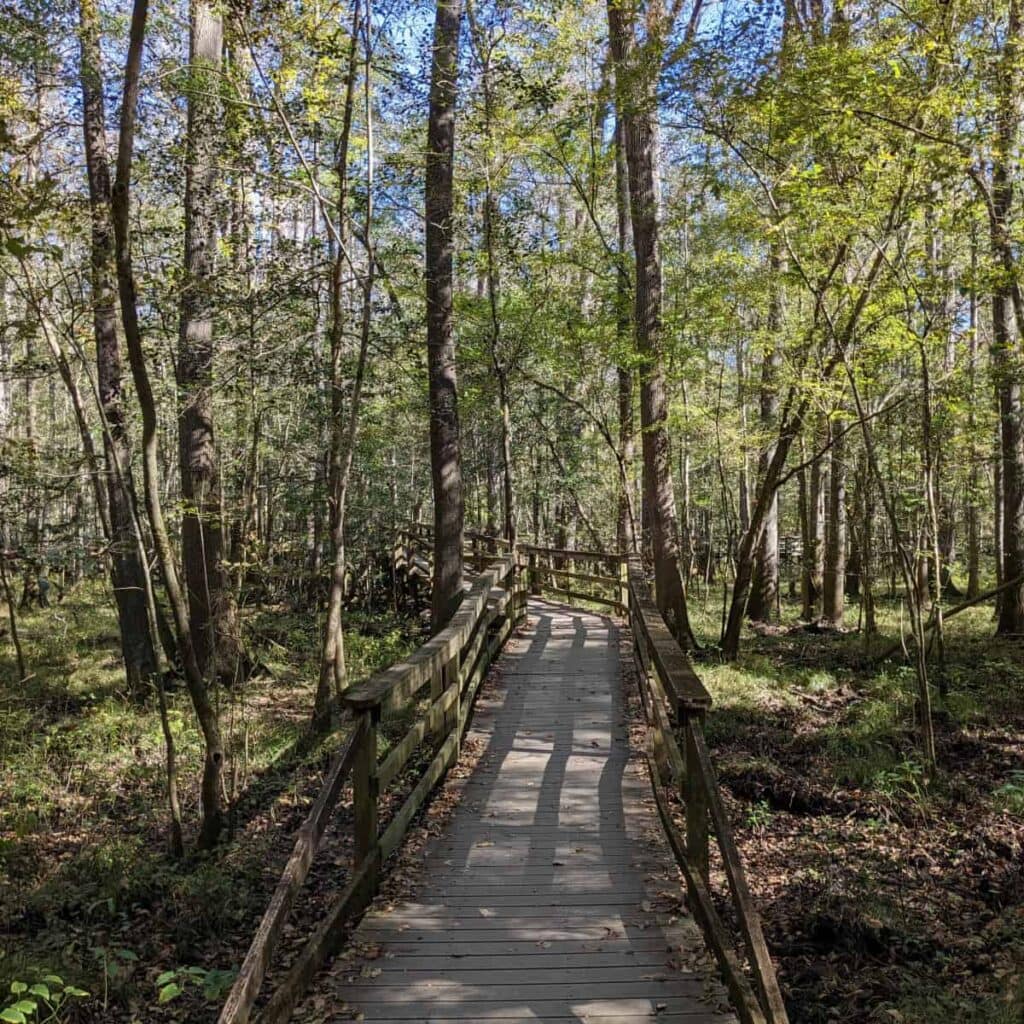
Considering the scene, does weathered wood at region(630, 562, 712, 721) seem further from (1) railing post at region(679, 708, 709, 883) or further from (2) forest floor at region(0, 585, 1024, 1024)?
(2) forest floor at region(0, 585, 1024, 1024)

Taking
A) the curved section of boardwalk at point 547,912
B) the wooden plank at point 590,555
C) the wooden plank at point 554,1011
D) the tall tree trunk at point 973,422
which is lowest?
the curved section of boardwalk at point 547,912

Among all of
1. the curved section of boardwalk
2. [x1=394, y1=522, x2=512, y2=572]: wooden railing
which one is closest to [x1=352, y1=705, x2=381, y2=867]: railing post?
the curved section of boardwalk

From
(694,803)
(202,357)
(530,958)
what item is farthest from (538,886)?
(202,357)

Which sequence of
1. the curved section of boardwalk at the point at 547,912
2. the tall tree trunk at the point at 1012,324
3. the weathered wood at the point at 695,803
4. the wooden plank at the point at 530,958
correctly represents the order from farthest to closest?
the tall tree trunk at the point at 1012,324 < the weathered wood at the point at 695,803 < the wooden plank at the point at 530,958 < the curved section of boardwalk at the point at 547,912

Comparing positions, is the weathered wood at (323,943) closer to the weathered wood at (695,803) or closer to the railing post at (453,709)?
the weathered wood at (695,803)

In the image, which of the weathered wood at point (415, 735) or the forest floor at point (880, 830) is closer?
the forest floor at point (880, 830)

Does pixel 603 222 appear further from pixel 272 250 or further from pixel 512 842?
pixel 512 842

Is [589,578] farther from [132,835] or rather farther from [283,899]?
[283,899]

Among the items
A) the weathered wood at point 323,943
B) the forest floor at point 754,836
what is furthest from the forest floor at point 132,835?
the weathered wood at point 323,943

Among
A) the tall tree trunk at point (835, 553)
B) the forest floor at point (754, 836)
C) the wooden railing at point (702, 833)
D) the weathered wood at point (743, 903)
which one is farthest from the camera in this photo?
the tall tree trunk at point (835, 553)

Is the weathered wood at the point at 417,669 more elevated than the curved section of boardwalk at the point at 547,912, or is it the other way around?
the weathered wood at the point at 417,669

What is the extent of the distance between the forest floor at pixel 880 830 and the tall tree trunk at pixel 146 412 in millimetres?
3994

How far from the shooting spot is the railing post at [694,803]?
13.3ft

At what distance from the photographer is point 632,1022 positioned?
10.9ft
